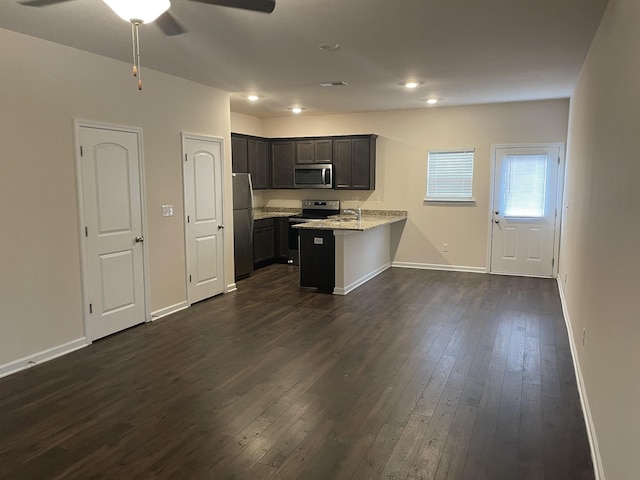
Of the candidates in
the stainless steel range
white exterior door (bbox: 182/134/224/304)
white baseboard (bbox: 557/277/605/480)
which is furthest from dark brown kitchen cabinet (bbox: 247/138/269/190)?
white baseboard (bbox: 557/277/605/480)

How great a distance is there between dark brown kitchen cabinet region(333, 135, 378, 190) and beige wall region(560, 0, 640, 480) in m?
4.53

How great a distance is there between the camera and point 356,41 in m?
3.93

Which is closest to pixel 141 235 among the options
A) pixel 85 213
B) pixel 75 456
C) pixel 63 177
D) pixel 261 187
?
pixel 85 213

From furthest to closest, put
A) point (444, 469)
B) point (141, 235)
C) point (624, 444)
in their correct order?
1. point (141, 235)
2. point (444, 469)
3. point (624, 444)

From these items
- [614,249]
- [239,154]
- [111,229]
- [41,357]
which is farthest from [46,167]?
[614,249]

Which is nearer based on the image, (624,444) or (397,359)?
(624,444)

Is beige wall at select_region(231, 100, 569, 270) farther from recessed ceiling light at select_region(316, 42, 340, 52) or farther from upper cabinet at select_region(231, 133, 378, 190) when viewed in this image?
recessed ceiling light at select_region(316, 42, 340, 52)

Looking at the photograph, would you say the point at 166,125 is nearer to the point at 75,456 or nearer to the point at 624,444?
the point at 75,456

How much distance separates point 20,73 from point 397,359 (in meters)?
3.92

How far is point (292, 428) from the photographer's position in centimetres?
290

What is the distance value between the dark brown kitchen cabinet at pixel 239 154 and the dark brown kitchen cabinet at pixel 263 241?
3.10 feet

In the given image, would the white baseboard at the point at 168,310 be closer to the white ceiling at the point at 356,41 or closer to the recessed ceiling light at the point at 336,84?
the white ceiling at the point at 356,41

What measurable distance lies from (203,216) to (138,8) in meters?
3.84

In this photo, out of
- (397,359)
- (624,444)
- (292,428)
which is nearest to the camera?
(624,444)
